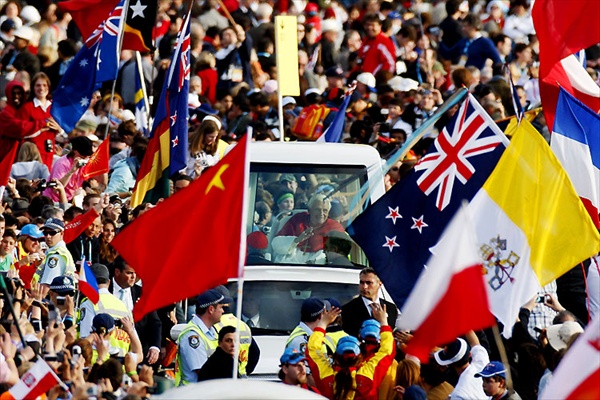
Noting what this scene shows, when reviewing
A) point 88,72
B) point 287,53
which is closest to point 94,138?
point 88,72

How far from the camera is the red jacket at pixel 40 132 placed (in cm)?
2105

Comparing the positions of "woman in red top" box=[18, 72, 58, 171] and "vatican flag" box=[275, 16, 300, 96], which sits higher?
"vatican flag" box=[275, 16, 300, 96]

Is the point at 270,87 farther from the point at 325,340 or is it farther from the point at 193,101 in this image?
the point at 325,340

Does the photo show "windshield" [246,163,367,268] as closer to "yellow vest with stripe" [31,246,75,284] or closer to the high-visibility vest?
"yellow vest with stripe" [31,246,75,284]

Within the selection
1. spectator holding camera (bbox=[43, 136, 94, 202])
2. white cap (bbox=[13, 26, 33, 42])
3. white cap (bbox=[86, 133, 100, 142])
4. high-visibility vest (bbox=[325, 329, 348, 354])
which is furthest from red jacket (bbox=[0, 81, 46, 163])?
high-visibility vest (bbox=[325, 329, 348, 354])

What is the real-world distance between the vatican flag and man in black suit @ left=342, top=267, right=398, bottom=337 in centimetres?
566

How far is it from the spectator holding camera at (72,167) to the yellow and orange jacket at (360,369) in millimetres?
6880

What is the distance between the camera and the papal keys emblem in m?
13.0

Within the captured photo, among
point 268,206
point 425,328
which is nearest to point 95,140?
point 268,206

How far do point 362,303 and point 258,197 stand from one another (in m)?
1.94

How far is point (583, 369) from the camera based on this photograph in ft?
33.1

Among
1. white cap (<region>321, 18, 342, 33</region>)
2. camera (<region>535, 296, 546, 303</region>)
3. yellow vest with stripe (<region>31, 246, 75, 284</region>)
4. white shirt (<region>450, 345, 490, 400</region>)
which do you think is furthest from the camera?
white cap (<region>321, 18, 342, 33</region>)

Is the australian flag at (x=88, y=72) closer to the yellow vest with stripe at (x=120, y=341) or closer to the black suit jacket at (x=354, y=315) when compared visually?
the yellow vest with stripe at (x=120, y=341)

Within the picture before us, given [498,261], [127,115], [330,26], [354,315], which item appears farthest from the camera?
[330,26]
